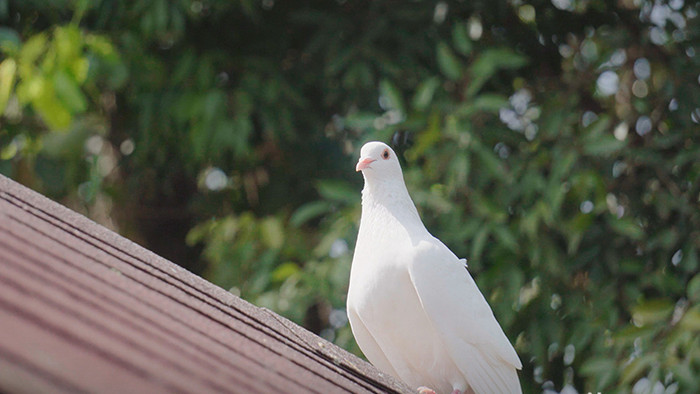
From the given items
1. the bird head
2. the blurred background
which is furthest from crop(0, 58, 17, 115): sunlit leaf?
the bird head

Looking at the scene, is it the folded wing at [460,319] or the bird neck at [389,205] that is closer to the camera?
the folded wing at [460,319]

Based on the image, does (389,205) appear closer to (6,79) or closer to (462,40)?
(462,40)

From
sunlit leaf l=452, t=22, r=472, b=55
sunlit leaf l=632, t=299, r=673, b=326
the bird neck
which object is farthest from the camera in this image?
sunlit leaf l=452, t=22, r=472, b=55

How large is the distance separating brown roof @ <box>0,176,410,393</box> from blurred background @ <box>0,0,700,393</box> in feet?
8.68

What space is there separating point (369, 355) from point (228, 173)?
3689mm

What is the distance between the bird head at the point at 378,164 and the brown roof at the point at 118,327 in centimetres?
92

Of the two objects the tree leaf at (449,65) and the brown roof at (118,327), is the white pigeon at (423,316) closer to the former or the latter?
the brown roof at (118,327)

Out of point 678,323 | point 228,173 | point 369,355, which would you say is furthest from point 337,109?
point 369,355

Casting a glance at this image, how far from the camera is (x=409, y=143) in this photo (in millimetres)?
5848

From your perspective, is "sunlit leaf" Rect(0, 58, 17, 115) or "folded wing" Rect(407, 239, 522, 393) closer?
"folded wing" Rect(407, 239, 522, 393)

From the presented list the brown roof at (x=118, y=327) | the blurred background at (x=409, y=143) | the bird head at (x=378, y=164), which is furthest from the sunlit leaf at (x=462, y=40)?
the brown roof at (x=118, y=327)

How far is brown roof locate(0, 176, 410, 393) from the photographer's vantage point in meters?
1.13

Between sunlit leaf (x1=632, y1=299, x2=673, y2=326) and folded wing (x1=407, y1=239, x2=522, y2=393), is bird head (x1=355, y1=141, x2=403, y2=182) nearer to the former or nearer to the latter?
folded wing (x1=407, y1=239, x2=522, y2=393)

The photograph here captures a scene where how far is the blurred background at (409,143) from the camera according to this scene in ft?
16.5
